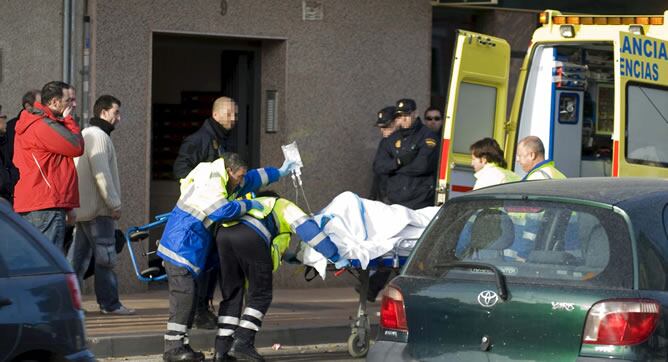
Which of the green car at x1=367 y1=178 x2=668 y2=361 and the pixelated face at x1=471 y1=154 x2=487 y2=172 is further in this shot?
the pixelated face at x1=471 y1=154 x2=487 y2=172

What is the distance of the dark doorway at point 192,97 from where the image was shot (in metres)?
15.2

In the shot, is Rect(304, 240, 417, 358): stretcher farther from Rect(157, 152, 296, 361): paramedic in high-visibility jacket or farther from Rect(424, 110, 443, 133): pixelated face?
Rect(424, 110, 443, 133): pixelated face

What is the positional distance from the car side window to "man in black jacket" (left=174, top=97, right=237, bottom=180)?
5025mm

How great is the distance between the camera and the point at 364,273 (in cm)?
1034

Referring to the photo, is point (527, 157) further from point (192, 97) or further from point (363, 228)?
point (192, 97)

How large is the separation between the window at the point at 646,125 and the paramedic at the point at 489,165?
2.04 meters

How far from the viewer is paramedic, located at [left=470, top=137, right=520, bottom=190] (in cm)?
1049

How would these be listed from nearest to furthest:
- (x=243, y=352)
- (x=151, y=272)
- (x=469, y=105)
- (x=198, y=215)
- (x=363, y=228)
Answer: (x=198, y=215) < (x=243, y=352) < (x=363, y=228) < (x=151, y=272) < (x=469, y=105)

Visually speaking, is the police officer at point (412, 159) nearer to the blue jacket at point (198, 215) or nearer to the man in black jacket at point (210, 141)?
the man in black jacket at point (210, 141)

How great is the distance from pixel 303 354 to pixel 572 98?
14.4 ft

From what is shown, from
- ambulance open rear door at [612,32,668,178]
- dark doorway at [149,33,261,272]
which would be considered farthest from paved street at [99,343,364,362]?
dark doorway at [149,33,261,272]

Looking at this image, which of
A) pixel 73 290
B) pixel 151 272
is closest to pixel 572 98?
pixel 151 272

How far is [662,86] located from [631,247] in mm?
6532

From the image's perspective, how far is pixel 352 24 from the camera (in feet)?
50.4
